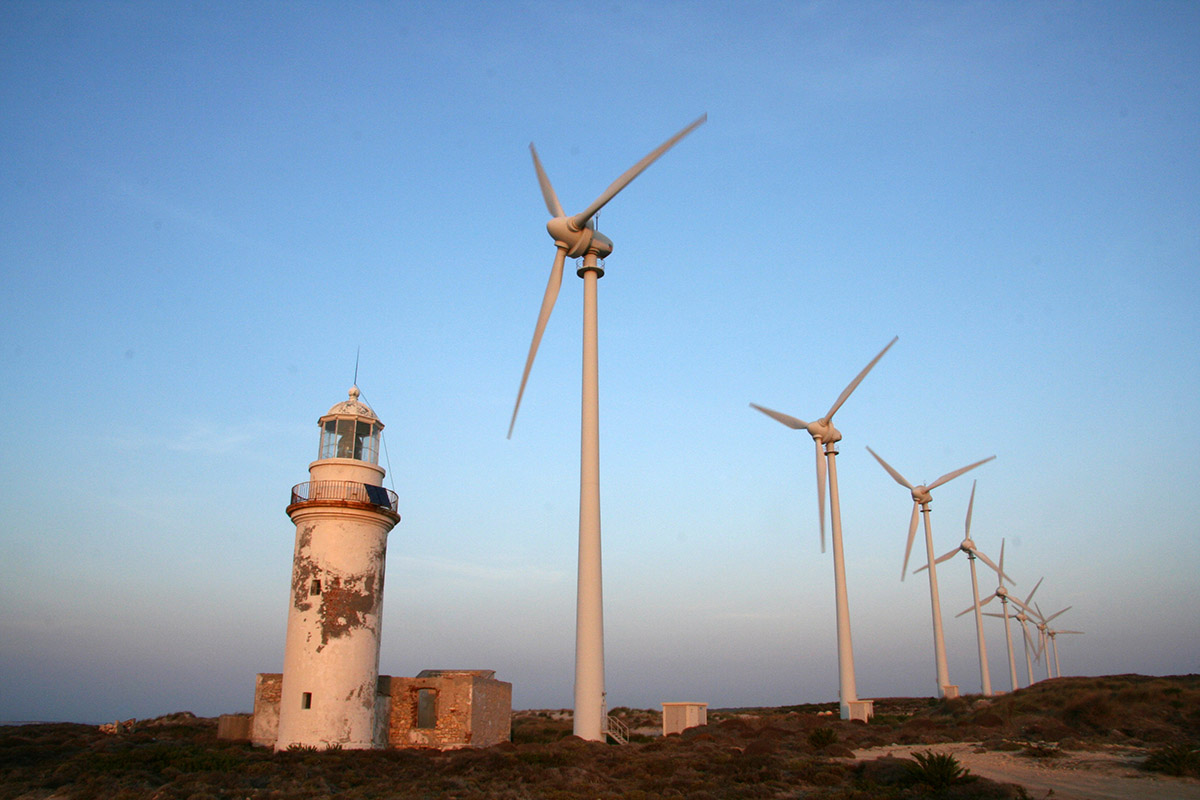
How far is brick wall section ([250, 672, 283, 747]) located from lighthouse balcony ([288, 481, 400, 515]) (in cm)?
702

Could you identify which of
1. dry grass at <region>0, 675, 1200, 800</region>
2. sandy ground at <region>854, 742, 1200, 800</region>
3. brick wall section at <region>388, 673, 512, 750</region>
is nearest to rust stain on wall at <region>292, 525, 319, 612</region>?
dry grass at <region>0, 675, 1200, 800</region>

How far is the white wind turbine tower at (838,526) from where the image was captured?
40.9 metres

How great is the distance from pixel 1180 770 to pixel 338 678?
2424 cm

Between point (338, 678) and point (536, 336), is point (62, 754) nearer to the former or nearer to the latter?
point (338, 678)

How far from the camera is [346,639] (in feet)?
91.8

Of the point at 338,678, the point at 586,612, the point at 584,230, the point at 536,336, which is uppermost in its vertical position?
the point at 584,230

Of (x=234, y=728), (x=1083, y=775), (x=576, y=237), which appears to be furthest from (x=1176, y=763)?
(x=234, y=728)

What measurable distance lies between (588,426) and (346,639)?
11494 millimetres

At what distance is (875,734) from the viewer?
1293 inches

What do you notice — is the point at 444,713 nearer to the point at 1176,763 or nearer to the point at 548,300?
the point at 548,300

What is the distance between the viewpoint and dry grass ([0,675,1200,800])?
1947 cm

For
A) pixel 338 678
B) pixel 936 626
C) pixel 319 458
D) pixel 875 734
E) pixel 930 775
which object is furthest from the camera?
pixel 936 626

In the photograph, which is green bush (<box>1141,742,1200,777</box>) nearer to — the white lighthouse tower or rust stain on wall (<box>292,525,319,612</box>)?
the white lighthouse tower

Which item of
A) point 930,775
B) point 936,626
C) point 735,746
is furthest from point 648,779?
point 936,626
